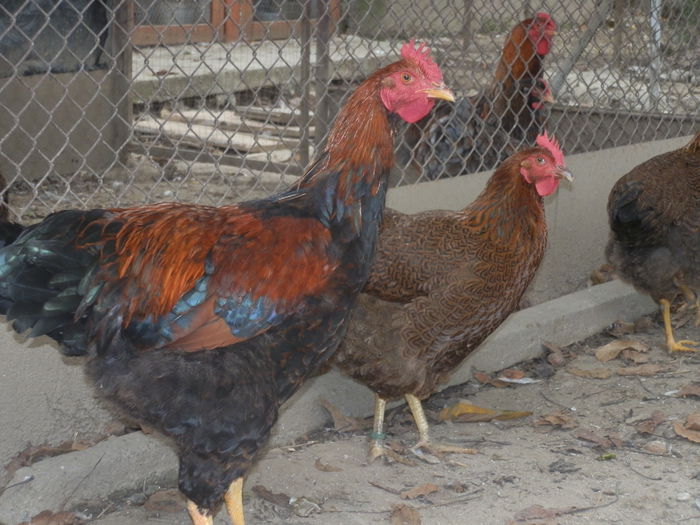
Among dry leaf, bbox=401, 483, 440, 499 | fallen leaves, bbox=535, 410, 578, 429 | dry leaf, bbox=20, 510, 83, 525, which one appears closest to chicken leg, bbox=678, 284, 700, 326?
fallen leaves, bbox=535, 410, 578, 429

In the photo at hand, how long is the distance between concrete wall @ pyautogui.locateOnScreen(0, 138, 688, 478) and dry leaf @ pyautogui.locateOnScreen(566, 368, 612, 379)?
0.37 m

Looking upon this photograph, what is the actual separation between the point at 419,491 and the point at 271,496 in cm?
60

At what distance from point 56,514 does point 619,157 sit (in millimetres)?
4412

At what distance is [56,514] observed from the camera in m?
3.37

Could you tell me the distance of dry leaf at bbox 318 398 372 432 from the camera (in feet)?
13.8

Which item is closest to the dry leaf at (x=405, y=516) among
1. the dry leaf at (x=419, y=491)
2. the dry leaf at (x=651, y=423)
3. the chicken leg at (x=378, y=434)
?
the dry leaf at (x=419, y=491)

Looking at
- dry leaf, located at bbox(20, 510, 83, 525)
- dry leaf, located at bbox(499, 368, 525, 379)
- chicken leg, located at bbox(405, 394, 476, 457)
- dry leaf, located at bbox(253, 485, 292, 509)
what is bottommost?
dry leaf, located at bbox(20, 510, 83, 525)

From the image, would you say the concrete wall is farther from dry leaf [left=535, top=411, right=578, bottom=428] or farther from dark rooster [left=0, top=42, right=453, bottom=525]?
dark rooster [left=0, top=42, right=453, bottom=525]

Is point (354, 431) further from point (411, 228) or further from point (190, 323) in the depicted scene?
point (190, 323)

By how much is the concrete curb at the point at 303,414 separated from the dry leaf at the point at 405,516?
0.82m

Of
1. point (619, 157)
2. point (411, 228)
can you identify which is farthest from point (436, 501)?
point (619, 157)

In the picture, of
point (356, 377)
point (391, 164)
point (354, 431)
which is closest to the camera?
point (391, 164)

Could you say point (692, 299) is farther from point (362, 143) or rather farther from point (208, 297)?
point (208, 297)

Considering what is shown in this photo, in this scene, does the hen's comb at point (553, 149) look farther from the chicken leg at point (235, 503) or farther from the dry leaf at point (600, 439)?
the chicken leg at point (235, 503)
